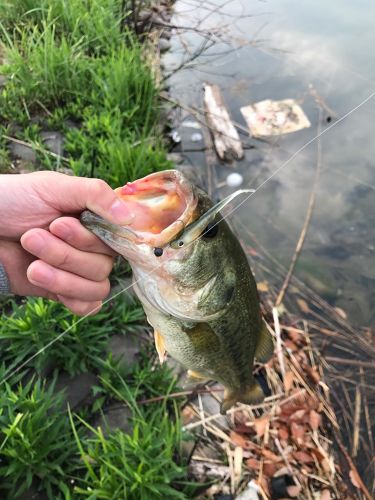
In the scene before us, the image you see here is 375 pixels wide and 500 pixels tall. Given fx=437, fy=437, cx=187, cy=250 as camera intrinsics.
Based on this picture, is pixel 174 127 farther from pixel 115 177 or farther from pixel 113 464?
pixel 113 464

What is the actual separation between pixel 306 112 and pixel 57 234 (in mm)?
4841

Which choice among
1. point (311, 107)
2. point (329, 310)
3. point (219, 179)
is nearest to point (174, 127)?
point (219, 179)

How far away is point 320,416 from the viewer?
3.07 meters

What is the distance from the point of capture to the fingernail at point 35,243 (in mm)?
1559

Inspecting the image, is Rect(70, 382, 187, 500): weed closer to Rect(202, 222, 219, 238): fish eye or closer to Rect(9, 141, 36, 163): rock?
Rect(202, 222, 219, 238): fish eye

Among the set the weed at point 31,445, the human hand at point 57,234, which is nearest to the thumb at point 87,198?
the human hand at point 57,234

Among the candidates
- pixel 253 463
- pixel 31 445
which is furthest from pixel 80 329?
pixel 253 463

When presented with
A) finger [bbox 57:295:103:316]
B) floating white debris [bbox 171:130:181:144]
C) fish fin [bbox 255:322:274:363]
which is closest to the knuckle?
finger [bbox 57:295:103:316]

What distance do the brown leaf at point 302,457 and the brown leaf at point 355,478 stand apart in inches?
12.2

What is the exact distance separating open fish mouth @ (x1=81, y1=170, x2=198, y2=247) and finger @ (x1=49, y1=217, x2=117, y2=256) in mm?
135

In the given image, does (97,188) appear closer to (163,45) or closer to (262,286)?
(262,286)

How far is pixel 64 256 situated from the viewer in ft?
5.35

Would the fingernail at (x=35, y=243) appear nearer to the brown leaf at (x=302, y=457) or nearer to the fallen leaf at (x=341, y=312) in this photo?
the brown leaf at (x=302, y=457)

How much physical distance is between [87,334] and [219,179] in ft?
9.16
